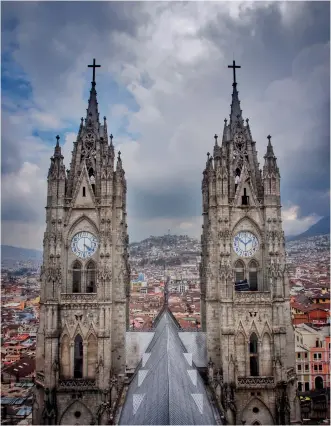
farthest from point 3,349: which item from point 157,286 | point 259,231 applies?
point 157,286

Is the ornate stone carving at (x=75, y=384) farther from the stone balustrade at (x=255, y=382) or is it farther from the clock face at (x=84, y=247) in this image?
the stone balustrade at (x=255, y=382)

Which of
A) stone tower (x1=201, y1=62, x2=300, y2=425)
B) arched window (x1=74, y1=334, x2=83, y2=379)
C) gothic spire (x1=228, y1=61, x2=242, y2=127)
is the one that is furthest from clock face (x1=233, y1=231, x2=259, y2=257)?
arched window (x1=74, y1=334, x2=83, y2=379)

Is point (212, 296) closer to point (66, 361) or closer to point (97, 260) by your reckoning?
point (97, 260)

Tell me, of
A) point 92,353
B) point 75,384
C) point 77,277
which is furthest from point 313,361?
point 77,277

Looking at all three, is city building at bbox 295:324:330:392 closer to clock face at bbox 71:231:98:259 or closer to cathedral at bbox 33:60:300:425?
cathedral at bbox 33:60:300:425

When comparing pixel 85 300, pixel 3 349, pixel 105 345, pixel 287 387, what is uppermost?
pixel 85 300

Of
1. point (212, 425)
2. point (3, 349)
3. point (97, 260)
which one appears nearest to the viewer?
point (212, 425)
